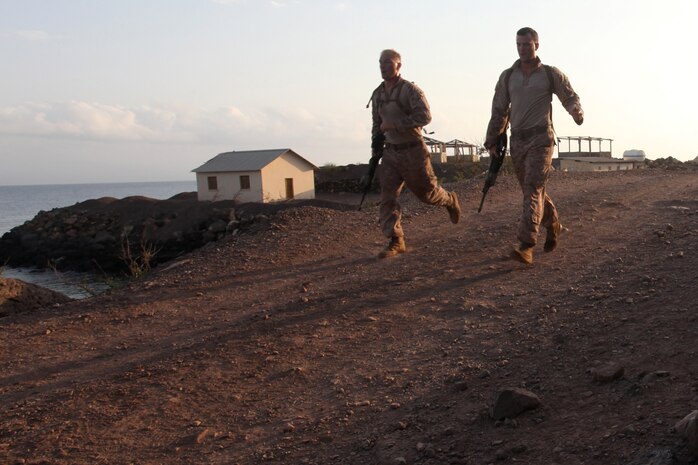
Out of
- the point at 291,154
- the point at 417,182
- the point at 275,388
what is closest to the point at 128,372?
the point at 275,388

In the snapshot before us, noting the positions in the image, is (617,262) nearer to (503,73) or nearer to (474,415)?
(503,73)

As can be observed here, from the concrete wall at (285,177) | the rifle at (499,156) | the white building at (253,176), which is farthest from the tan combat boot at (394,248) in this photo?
the concrete wall at (285,177)

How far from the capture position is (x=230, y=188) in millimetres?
40250

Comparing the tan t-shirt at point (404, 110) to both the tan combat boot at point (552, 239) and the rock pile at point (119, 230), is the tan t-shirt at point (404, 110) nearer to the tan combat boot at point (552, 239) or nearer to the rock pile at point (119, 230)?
the tan combat boot at point (552, 239)

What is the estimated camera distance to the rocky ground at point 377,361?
3.83 meters

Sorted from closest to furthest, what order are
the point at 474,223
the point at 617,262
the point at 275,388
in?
the point at 275,388 < the point at 617,262 < the point at 474,223

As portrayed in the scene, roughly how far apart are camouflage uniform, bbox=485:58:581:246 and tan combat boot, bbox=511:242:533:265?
5cm

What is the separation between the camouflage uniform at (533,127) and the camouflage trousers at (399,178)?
0.99m

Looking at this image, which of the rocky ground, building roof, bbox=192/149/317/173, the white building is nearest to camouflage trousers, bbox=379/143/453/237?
the rocky ground

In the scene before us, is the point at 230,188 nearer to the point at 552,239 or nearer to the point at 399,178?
the point at 399,178

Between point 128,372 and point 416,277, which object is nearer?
point 128,372

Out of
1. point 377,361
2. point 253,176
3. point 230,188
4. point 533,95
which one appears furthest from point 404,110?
point 230,188

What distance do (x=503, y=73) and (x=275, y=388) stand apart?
4405 millimetres

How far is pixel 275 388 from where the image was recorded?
4852mm
